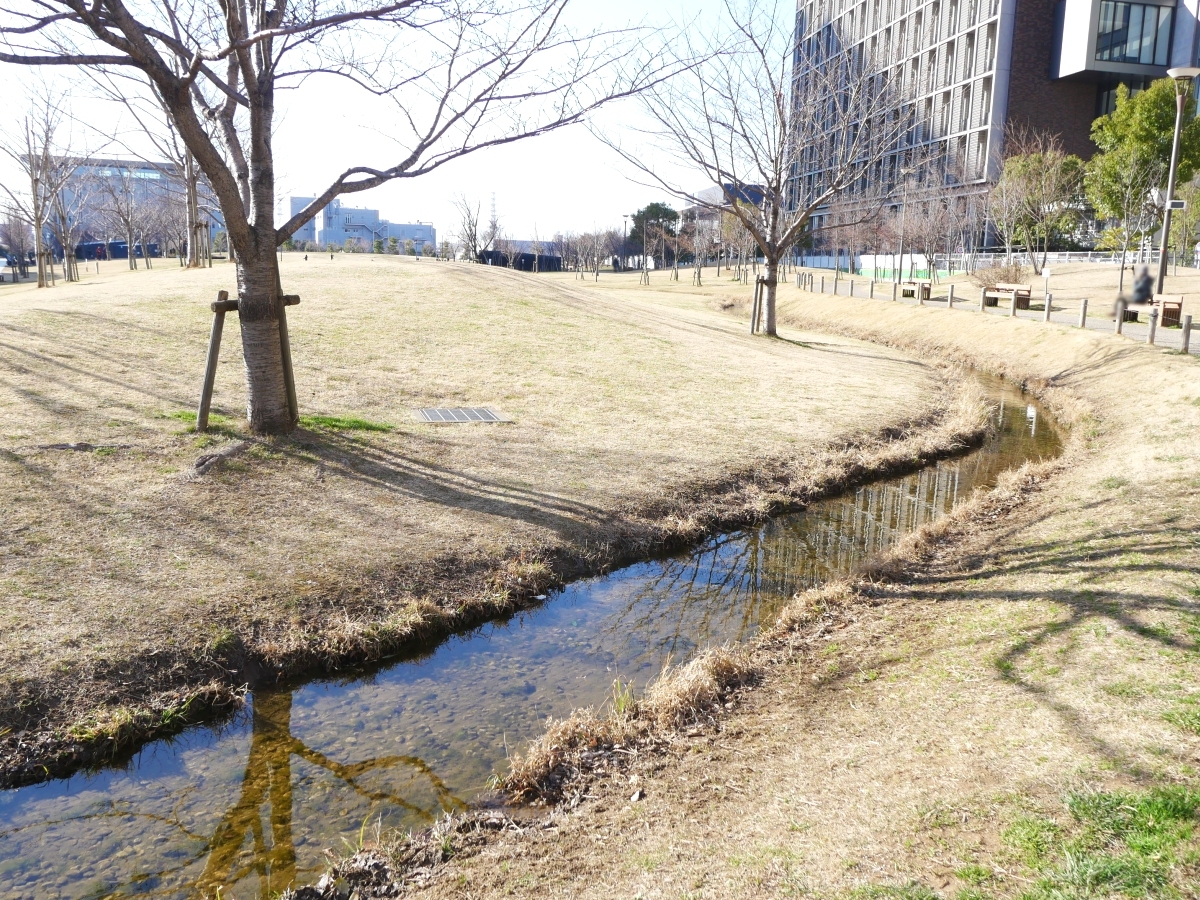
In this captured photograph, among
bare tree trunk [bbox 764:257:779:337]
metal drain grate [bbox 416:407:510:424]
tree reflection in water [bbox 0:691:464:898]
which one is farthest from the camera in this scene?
bare tree trunk [bbox 764:257:779:337]

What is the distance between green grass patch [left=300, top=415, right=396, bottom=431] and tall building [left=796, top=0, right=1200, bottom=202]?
41.3 meters

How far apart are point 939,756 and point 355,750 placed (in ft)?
11.3

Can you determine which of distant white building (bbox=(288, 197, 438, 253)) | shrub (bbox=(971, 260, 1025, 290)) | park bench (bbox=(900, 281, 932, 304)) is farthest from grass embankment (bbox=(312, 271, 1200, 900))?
distant white building (bbox=(288, 197, 438, 253))

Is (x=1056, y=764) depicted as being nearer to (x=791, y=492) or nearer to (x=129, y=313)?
(x=791, y=492)

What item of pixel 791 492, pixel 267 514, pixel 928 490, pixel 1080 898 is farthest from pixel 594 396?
pixel 1080 898

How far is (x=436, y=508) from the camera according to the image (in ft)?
28.2

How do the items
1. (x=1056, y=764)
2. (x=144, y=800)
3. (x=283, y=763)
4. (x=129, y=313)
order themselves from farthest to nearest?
1. (x=129, y=313)
2. (x=283, y=763)
3. (x=144, y=800)
4. (x=1056, y=764)

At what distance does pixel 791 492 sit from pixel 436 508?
4449 mm

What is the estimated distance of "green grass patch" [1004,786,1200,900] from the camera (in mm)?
3234

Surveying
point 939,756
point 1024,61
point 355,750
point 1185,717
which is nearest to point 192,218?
point 355,750

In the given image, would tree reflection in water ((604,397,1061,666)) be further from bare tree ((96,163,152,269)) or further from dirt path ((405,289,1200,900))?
bare tree ((96,163,152,269))

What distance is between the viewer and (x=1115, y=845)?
3467 mm

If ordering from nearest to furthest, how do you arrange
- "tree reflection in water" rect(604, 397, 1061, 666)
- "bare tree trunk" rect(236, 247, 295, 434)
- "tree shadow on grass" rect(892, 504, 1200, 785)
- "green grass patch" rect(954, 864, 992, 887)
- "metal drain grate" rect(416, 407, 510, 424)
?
"green grass patch" rect(954, 864, 992, 887) → "tree shadow on grass" rect(892, 504, 1200, 785) → "tree reflection in water" rect(604, 397, 1061, 666) → "bare tree trunk" rect(236, 247, 295, 434) → "metal drain grate" rect(416, 407, 510, 424)

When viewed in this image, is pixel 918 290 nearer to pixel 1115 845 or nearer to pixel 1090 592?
pixel 1090 592
